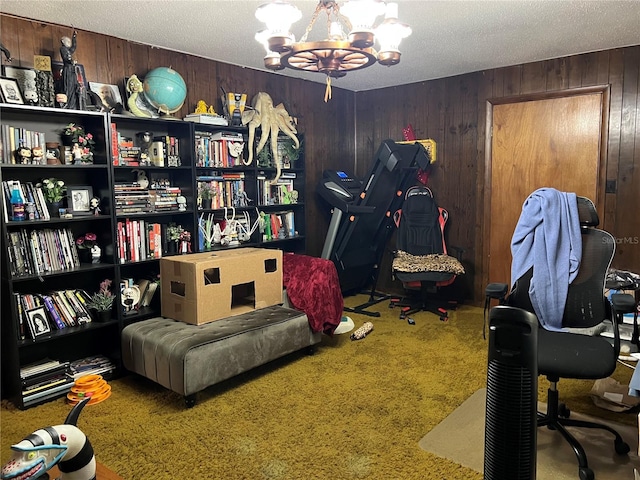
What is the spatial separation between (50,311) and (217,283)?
1.02 metres

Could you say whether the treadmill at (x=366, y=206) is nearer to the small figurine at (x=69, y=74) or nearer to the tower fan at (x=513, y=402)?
the small figurine at (x=69, y=74)

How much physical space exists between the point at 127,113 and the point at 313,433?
2.37 meters

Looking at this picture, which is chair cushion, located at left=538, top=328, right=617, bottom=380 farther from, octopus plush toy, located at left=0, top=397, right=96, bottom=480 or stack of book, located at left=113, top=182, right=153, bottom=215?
stack of book, located at left=113, top=182, right=153, bottom=215

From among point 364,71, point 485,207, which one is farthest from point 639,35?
point 364,71

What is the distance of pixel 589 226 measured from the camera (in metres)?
2.63

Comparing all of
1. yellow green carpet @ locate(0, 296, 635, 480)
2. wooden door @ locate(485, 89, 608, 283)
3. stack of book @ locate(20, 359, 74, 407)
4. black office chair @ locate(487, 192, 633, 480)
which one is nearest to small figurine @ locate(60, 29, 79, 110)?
stack of book @ locate(20, 359, 74, 407)

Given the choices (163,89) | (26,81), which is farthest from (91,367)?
(163,89)

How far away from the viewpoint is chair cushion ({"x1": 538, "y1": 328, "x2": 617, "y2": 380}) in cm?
204

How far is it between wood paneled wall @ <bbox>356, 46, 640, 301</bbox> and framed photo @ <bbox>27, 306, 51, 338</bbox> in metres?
3.50

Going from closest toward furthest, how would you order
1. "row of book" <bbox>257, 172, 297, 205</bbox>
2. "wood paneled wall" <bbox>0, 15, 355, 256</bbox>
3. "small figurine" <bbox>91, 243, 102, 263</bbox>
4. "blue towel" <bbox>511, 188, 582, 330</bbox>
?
"blue towel" <bbox>511, 188, 582, 330</bbox>, "wood paneled wall" <bbox>0, 15, 355, 256</bbox>, "small figurine" <bbox>91, 243, 102, 263</bbox>, "row of book" <bbox>257, 172, 297, 205</bbox>

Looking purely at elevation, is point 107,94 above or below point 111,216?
above

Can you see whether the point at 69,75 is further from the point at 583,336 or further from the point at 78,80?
the point at 583,336

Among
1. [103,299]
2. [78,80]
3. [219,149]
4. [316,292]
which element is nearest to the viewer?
[78,80]

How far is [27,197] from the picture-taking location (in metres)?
2.82
